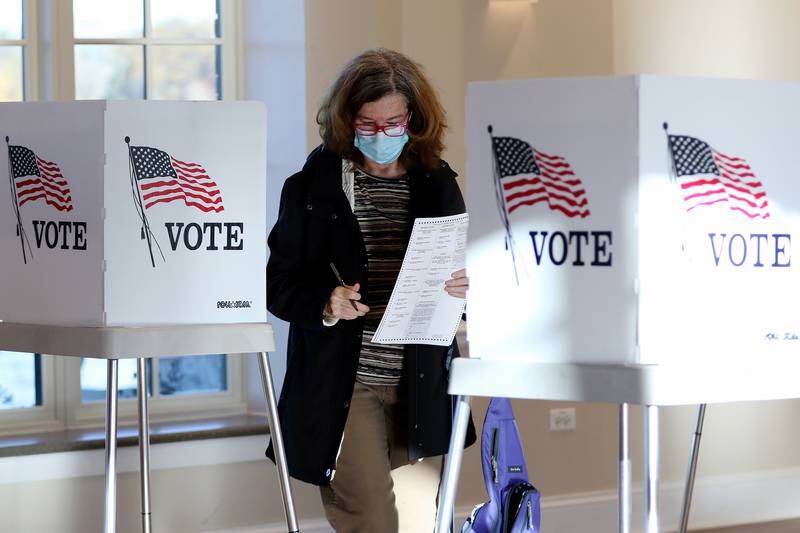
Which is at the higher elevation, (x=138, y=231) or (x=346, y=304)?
(x=138, y=231)

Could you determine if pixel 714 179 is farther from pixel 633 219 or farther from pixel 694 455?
pixel 694 455

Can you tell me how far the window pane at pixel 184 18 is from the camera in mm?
3828

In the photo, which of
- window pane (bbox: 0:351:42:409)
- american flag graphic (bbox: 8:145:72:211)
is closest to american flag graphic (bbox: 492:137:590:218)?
american flag graphic (bbox: 8:145:72:211)

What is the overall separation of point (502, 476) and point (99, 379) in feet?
5.93

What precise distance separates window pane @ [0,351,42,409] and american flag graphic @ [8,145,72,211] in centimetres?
154

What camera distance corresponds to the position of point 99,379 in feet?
12.3

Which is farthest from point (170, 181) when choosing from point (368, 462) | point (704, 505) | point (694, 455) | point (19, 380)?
point (704, 505)

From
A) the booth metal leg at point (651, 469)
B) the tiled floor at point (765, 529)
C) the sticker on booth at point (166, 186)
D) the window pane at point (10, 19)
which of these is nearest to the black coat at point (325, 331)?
the sticker on booth at point (166, 186)

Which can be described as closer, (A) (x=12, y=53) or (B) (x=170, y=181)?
(B) (x=170, y=181)

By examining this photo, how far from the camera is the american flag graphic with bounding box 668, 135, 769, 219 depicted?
67.9 inches

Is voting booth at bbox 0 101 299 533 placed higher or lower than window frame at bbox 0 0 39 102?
lower

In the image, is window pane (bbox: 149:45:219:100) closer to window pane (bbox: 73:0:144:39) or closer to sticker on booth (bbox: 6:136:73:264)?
window pane (bbox: 73:0:144:39)

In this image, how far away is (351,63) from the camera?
2377 millimetres

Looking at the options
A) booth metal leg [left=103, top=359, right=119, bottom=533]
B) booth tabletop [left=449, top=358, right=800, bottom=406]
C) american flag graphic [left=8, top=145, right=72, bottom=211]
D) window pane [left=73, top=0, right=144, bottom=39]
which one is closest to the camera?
booth tabletop [left=449, top=358, right=800, bottom=406]
